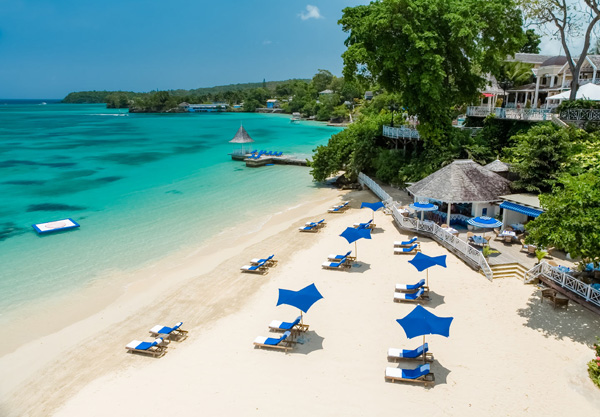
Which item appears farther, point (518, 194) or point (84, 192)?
point (84, 192)

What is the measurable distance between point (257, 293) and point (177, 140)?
71.4 metres

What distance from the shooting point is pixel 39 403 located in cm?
1172

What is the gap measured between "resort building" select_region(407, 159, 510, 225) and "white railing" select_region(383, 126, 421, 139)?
844 cm

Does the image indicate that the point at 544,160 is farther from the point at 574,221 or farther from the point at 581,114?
the point at 574,221

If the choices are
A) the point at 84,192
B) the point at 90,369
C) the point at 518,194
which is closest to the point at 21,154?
the point at 84,192

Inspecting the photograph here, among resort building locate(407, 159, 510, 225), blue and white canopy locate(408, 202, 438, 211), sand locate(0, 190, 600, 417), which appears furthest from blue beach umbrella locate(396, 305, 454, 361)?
resort building locate(407, 159, 510, 225)

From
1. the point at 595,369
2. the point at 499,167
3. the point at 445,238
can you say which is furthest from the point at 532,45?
the point at 595,369

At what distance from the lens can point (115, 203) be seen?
34219mm

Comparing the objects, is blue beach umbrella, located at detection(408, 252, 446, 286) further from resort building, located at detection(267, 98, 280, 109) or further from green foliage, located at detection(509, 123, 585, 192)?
resort building, located at detection(267, 98, 280, 109)

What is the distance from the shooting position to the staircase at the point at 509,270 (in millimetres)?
16875

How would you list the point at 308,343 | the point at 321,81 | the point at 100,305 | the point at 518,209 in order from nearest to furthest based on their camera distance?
the point at 308,343 → the point at 100,305 → the point at 518,209 → the point at 321,81

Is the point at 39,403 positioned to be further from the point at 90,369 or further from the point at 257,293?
the point at 257,293

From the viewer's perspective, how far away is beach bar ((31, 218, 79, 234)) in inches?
1051

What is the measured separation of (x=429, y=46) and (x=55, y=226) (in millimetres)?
27036
